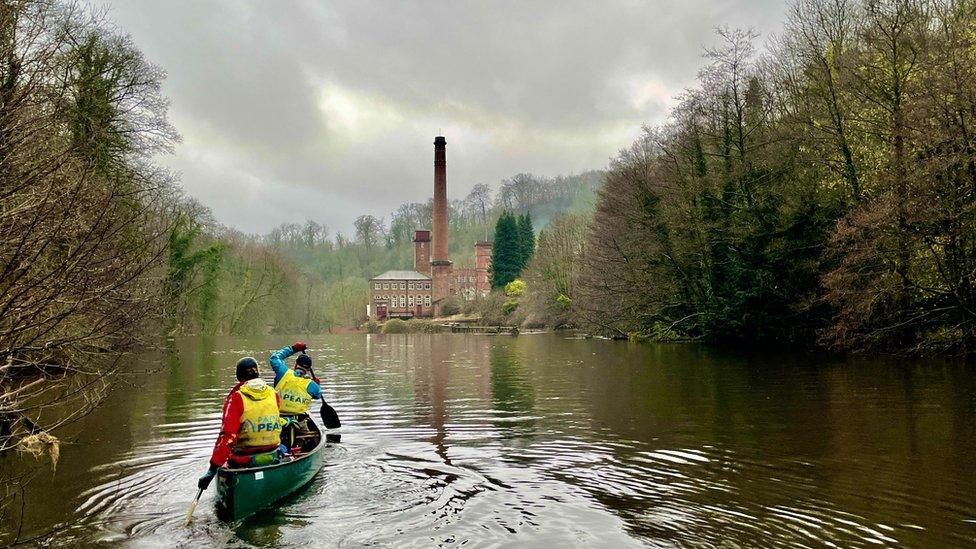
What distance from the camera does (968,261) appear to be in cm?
2283

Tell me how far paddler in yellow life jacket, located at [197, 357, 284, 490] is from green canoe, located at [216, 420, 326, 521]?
0.34 meters

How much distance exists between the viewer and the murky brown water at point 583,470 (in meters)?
7.83

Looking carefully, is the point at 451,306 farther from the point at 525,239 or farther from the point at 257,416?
the point at 257,416

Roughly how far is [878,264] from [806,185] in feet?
24.6

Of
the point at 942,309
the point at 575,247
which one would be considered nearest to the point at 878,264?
the point at 942,309

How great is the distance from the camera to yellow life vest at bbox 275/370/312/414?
11922 millimetres

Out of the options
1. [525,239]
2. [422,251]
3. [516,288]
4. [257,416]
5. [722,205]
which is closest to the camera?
[257,416]

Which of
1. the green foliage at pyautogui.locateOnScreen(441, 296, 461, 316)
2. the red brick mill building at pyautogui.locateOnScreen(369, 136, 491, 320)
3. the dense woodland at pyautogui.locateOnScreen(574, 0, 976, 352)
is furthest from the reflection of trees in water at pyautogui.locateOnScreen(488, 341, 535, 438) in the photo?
the red brick mill building at pyautogui.locateOnScreen(369, 136, 491, 320)

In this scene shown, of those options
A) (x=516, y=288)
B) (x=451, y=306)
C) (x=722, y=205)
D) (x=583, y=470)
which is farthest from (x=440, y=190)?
(x=583, y=470)

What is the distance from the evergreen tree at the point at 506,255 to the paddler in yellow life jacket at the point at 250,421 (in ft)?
293

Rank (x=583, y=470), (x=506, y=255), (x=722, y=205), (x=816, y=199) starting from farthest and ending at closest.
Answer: (x=506, y=255) < (x=722, y=205) < (x=816, y=199) < (x=583, y=470)

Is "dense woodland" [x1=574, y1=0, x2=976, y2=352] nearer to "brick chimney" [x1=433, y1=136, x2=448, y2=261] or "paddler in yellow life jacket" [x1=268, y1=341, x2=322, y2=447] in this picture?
"paddler in yellow life jacket" [x1=268, y1=341, x2=322, y2=447]

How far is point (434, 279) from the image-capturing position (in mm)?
111125

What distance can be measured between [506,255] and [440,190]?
→ 15038mm
